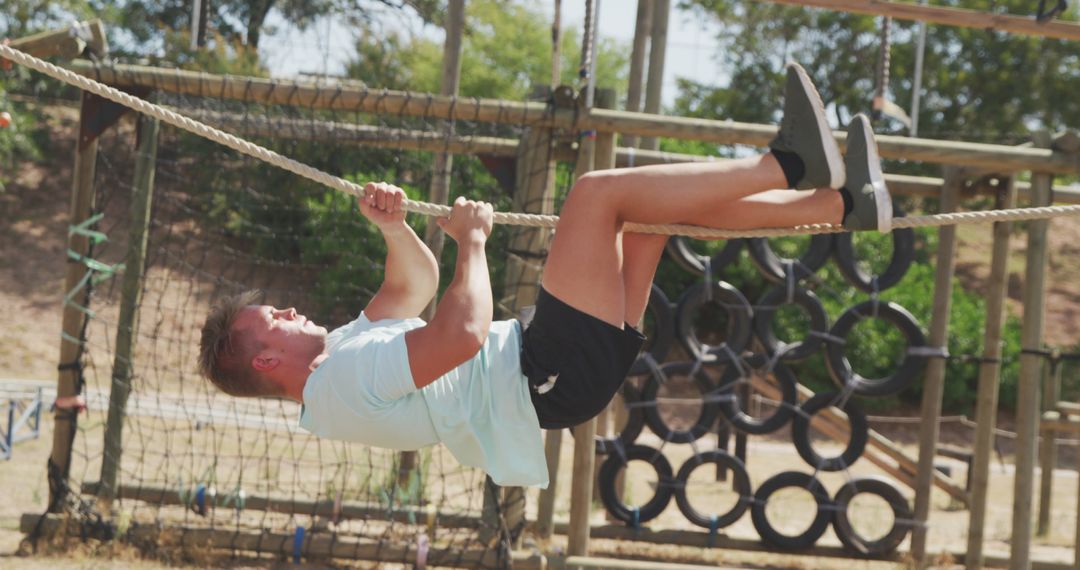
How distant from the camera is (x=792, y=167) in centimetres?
277

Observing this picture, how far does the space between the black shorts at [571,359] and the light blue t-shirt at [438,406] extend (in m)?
0.05

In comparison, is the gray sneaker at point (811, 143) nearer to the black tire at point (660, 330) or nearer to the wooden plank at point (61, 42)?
the black tire at point (660, 330)

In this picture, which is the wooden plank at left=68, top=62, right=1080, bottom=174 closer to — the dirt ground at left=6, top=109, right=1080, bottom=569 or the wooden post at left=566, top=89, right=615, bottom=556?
the wooden post at left=566, top=89, right=615, bottom=556

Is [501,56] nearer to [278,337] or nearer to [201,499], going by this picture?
[201,499]

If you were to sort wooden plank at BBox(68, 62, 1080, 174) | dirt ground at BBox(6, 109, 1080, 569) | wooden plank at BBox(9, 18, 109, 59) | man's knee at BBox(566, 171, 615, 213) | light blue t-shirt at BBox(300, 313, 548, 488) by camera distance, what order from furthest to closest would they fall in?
dirt ground at BBox(6, 109, 1080, 569) < wooden plank at BBox(68, 62, 1080, 174) < wooden plank at BBox(9, 18, 109, 59) < man's knee at BBox(566, 171, 615, 213) < light blue t-shirt at BBox(300, 313, 548, 488)

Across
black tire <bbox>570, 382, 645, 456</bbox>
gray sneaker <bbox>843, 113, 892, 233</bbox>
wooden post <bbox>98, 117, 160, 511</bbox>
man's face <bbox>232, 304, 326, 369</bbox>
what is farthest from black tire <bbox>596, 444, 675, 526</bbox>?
man's face <bbox>232, 304, 326, 369</bbox>

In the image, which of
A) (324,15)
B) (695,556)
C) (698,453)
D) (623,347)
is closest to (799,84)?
(623,347)

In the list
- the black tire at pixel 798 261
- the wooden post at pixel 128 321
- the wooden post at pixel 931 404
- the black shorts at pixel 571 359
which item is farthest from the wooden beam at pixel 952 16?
the wooden post at pixel 128 321

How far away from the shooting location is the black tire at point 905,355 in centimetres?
552

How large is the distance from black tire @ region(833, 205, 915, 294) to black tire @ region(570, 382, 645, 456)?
1.22 m

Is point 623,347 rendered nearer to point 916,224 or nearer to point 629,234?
point 629,234

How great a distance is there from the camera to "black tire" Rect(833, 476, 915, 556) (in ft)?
18.1

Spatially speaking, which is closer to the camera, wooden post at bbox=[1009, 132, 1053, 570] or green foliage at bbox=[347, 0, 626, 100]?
wooden post at bbox=[1009, 132, 1053, 570]

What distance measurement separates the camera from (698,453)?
5680 mm
